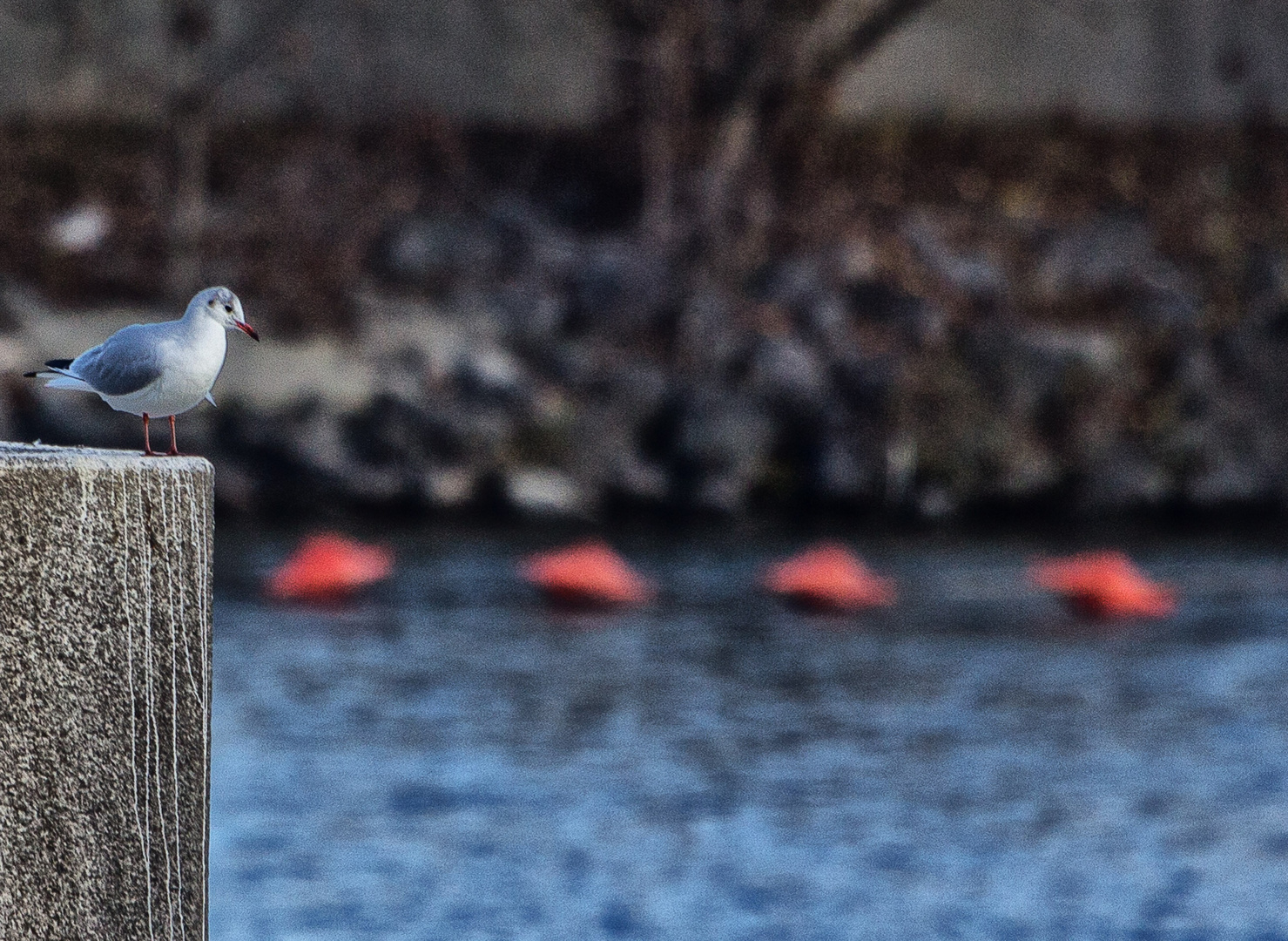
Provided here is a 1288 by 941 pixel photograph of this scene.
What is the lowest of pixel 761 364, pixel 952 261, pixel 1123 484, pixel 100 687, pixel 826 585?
pixel 100 687

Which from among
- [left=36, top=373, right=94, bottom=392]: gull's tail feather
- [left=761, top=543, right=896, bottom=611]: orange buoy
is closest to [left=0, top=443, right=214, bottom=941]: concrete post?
[left=36, top=373, right=94, bottom=392]: gull's tail feather

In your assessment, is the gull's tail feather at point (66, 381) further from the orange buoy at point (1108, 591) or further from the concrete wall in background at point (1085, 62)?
the concrete wall in background at point (1085, 62)

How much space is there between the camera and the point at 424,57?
2911cm

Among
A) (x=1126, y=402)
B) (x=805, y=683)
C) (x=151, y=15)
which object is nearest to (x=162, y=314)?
(x=151, y=15)

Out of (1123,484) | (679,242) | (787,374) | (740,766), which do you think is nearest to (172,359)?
(740,766)

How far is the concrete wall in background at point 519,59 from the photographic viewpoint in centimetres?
2789

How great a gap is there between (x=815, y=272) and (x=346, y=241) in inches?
218

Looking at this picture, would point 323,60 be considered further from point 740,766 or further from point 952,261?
point 740,766

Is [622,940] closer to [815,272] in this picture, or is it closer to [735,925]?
[735,925]

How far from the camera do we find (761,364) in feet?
80.9

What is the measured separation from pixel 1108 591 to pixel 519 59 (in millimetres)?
14227

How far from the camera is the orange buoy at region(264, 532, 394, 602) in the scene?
677 inches

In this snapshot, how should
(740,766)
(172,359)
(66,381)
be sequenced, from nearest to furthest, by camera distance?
1. (172,359)
2. (66,381)
3. (740,766)

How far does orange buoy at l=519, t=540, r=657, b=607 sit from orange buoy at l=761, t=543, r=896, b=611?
115cm
